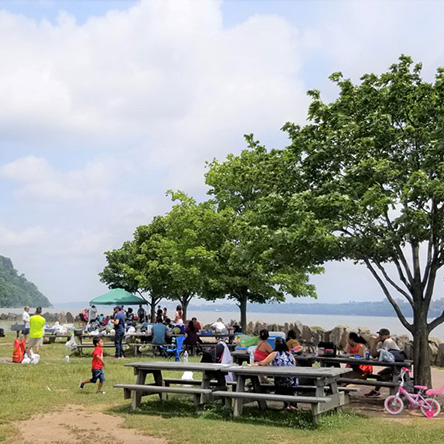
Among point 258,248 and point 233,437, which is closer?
point 233,437

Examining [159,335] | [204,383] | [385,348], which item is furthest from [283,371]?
[159,335]

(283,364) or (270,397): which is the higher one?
(283,364)

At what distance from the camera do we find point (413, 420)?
1064 cm

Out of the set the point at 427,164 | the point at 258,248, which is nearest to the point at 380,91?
the point at 427,164

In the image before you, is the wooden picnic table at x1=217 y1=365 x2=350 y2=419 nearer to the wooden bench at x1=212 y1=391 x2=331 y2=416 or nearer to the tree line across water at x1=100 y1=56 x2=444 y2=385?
the wooden bench at x1=212 y1=391 x2=331 y2=416

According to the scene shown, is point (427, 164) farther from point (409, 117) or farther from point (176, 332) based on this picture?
point (176, 332)

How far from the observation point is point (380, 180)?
12.6 meters

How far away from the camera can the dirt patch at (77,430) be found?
855 cm

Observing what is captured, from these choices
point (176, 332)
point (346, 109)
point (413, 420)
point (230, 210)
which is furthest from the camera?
point (230, 210)

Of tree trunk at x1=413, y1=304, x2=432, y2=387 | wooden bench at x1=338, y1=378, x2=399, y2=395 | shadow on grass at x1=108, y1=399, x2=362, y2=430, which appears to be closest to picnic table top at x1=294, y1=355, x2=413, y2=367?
wooden bench at x1=338, y1=378, x2=399, y2=395

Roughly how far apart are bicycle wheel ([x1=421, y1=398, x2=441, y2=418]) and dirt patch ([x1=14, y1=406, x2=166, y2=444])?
5416 millimetres

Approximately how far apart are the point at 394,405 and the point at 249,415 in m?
2.93

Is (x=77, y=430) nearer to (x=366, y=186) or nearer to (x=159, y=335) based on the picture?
(x=366, y=186)

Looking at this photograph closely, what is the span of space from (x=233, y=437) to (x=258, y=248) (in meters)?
5.70
